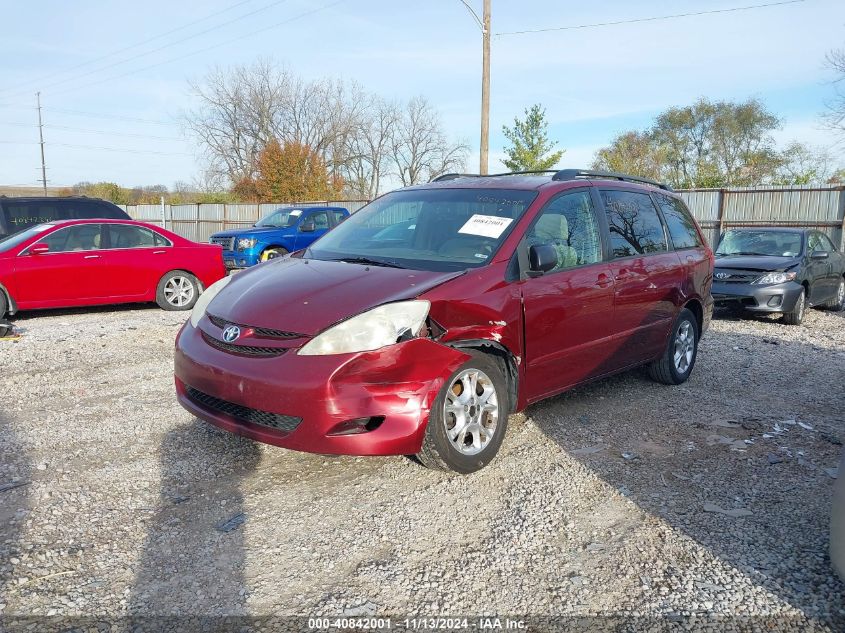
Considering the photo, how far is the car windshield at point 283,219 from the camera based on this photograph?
16562mm

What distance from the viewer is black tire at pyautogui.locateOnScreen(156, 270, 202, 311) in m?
10.1

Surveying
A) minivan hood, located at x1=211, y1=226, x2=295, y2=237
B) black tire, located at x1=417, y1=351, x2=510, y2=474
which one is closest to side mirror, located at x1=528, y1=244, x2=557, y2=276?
black tire, located at x1=417, y1=351, x2=510, y2=474

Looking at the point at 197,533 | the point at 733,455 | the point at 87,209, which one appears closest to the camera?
the point at 197,533

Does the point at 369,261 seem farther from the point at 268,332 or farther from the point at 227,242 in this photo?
the point at 227,242

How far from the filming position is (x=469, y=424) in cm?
380

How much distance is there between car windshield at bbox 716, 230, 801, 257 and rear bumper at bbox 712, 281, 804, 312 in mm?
1035

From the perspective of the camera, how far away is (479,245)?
4.29 meters

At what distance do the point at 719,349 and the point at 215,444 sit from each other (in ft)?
20.1

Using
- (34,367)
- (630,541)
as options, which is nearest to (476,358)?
(630,541)

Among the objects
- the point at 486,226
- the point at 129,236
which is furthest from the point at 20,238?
the point at 486,226

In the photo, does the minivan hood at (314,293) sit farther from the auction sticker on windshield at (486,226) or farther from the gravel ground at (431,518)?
the gravel ground at (431,518)

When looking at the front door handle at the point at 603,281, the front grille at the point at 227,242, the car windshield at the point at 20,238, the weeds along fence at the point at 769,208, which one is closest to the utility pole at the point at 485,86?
the weeds along fence at the point at 769,208

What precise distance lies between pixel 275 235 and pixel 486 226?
39.8 feet

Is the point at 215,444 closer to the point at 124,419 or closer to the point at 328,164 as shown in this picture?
the point at 124,419
